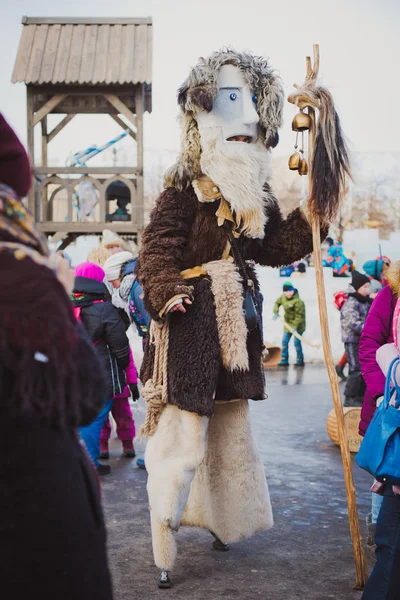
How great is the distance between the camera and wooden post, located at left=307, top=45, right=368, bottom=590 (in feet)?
11.2

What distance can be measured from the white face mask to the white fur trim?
74 cm

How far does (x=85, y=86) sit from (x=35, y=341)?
1348 centimetres

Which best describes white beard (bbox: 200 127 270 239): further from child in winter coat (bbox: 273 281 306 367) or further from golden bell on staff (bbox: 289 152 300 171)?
child in winter coat (bbox: 273 281 306 367)

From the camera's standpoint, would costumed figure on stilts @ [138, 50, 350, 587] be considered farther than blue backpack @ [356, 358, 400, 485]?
Yes

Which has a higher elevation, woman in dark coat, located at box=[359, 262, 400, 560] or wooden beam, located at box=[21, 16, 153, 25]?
wooden beam, located at box=[21, 16, 153, 25]

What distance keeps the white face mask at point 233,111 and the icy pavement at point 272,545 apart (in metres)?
2.14

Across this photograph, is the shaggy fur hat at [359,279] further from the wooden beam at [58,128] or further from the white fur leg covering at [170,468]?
the wooden beam at [58,128]

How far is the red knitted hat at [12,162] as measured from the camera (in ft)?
4.93

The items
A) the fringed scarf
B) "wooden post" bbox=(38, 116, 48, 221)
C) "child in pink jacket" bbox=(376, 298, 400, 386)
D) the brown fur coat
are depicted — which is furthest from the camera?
"wooden post" bbox=(38, 116, 48, 221)

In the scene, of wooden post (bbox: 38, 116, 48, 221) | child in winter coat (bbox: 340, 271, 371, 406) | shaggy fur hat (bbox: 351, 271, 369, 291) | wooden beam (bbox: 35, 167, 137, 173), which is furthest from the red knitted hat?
wooden post (bbox: 38, 116, 48, 221)

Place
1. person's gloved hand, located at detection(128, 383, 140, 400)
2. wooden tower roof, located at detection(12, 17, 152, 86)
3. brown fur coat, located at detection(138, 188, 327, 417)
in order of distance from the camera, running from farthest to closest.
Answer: wooden tower roof, located at detection(12, 17, 152, 86) → person's gloved hand, located at detection(128, 383, 140, 400) → brown fur coat, located at detection(138, 188, 327, 417)

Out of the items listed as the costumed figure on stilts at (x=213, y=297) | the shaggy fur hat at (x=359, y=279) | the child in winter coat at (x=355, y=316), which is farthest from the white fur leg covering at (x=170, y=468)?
the shaggy fur hat at (x=359, y=279)

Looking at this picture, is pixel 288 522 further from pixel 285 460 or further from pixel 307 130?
pixel 307 130

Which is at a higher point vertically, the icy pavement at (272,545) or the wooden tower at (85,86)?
the wooden tower at (85,86)
